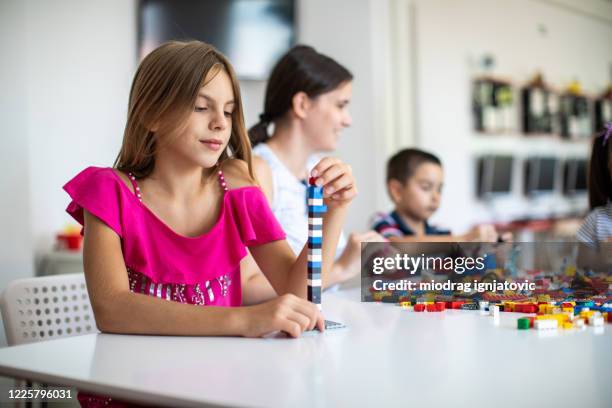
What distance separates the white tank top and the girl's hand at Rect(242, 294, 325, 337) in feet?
3.20

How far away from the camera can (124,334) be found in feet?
3.94

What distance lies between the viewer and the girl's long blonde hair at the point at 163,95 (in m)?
1.41

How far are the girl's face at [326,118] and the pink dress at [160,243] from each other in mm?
879

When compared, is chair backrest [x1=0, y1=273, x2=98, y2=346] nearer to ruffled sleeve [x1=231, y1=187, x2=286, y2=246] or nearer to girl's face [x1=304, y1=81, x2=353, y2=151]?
ruffled sleeve [x1=231, y1=187, x2=286, y2=246]

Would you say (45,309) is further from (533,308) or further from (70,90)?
(70,90)

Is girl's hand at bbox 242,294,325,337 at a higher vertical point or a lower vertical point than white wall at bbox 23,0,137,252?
lower

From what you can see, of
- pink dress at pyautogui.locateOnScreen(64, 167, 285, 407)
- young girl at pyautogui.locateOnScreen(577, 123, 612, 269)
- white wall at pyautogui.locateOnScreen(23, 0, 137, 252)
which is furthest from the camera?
white wall at pyautogui.locateOnScreen(23, 0, 137, 252)

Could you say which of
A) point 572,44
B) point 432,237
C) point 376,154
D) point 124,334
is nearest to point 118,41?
point 376,154

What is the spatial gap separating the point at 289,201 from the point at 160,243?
861 mm

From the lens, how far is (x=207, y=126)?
4.69 ft

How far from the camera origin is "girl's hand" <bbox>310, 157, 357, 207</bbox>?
1287 millimetres

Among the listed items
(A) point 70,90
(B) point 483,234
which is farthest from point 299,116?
(A) point 70,90

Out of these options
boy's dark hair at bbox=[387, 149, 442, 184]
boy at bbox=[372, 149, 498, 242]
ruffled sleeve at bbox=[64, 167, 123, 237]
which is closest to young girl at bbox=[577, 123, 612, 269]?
boy at bbox=[372, 149, 498, 242]

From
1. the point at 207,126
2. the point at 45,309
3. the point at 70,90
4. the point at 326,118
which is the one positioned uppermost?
the point at 70,90
